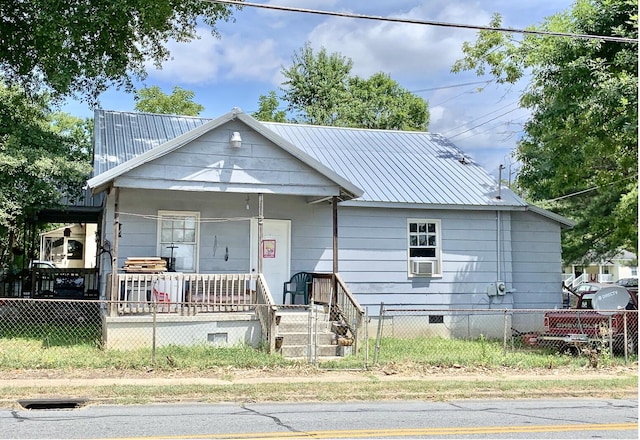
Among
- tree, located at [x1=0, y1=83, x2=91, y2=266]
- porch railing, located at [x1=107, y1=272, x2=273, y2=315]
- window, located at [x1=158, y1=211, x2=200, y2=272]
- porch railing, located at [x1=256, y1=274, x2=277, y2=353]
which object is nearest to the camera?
porch railing, located at [x1=256, y1=274, x2=277, y2=353]

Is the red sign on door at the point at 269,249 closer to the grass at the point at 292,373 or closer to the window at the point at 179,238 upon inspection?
the window at the point at 179,238

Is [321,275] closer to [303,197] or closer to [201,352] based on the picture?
[303,197]

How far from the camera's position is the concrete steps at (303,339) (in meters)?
12.6

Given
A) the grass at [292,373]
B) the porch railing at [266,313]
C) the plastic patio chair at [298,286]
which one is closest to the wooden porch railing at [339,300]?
the plastic patio chair at [298,286]

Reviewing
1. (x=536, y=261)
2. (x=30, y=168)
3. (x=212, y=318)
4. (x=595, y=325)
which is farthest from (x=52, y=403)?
(x=536, y=261)

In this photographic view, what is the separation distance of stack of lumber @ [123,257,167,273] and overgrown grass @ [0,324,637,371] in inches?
66.6

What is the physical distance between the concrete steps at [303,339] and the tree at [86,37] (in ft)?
27.0

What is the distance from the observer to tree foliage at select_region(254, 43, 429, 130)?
131 ft

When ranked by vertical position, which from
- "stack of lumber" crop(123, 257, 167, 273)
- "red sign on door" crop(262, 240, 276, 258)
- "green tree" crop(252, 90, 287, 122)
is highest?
"green tree" crop(252, 90, 287, 122)

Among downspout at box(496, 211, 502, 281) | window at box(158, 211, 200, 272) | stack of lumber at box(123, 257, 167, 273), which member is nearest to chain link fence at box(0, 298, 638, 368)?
stack of lumber at box(123, 257, 167, 273)

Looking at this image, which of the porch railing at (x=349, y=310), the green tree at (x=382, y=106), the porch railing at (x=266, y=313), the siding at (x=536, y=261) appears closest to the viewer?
the porch railing at (x=266, y=313)

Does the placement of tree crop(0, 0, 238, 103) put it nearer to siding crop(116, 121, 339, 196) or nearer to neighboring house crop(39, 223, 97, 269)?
siding crop(116, 121, 339, 196)

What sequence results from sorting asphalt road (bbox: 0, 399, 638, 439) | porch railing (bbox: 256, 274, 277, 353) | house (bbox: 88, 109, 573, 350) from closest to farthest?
1. asphalt road (bbox: 0, 399, 638, 439)
2. porch railing (bbox: 256, 274, 277, 353)
3. house (bbox: 88, 109, 573, 350)

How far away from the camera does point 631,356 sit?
43.2ft
